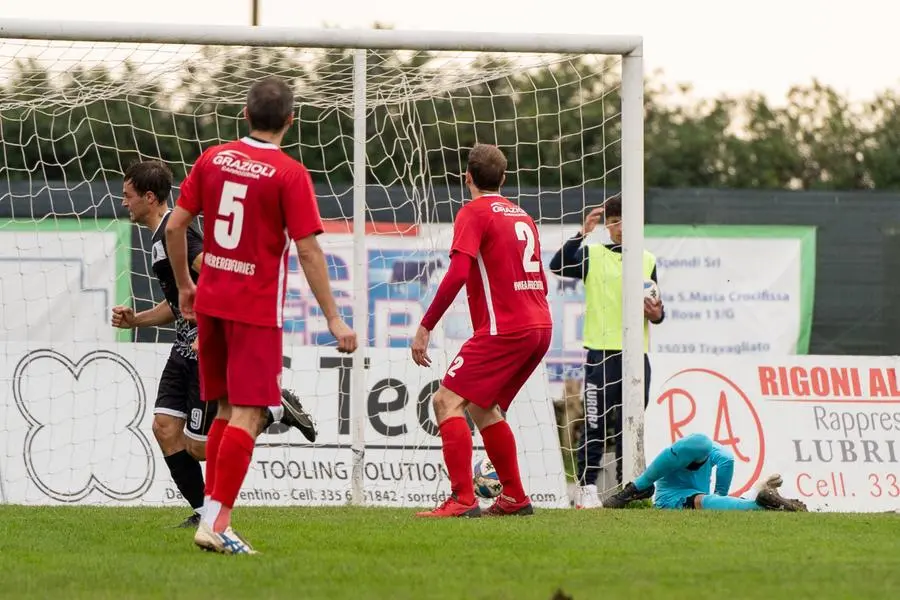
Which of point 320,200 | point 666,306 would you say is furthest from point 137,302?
point 666,306

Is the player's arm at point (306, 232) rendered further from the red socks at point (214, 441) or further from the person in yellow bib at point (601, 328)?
the person in yellow bib at point (601, 328)

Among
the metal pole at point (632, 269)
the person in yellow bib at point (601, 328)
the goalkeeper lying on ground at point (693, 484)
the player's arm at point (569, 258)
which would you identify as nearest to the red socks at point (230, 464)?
the goalkeeper lying on ground at point (693, 484)

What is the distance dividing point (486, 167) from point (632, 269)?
180 centimetres

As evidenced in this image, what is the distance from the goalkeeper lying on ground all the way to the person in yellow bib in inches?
49.7

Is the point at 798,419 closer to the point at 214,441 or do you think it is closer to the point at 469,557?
the point at 469,557

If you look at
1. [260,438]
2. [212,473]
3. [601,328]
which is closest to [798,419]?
[601,328]

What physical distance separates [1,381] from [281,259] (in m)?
5.40

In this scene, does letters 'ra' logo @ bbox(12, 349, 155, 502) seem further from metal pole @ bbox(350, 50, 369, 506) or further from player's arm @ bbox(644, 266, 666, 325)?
player's arm @ bbox(644, 266, 666, 325)

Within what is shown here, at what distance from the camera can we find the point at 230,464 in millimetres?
6043

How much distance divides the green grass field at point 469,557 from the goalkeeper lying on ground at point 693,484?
502mm

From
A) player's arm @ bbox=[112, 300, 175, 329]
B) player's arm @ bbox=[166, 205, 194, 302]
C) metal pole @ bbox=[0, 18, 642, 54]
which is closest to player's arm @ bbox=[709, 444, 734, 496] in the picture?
metal pole @ bbox=[0, 18, 642, 54]

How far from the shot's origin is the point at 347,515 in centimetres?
826

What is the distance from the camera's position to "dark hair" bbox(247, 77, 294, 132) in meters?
6.16

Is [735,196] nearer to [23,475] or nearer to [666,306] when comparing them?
[666,306]
